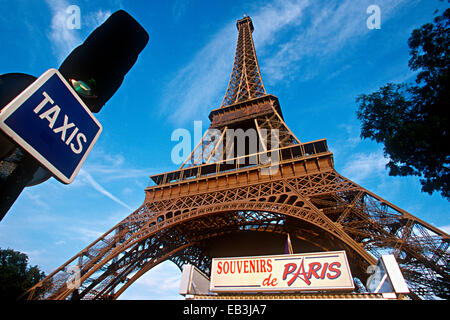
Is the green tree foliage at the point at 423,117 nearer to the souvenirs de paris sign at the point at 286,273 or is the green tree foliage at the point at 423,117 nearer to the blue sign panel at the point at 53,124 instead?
the souvenirs de paris sign at the point at 286,273

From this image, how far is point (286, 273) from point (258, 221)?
987 cm

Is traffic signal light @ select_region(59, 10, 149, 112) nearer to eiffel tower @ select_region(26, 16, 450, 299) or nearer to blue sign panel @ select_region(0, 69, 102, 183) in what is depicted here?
blue sign panel @ select_region(0, 69, 102, 183)

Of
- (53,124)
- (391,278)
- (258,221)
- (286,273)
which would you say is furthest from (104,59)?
(258,221)

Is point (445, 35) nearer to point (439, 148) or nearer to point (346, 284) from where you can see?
point (439, 148)

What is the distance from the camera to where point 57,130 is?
4.72 ft

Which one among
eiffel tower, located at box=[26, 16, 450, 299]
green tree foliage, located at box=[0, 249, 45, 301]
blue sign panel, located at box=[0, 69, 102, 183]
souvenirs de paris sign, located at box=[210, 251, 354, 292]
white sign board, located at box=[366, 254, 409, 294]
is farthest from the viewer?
green tree foliage, located at box=[0, 249, 45, 301]

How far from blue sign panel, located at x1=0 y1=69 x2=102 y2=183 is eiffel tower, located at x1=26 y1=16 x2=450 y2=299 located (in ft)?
39.2

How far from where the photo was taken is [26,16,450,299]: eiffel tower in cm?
1124

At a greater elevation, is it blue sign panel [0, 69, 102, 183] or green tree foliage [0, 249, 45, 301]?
green tree foliage [0, 249, 45, 301]

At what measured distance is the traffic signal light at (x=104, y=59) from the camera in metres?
1.67

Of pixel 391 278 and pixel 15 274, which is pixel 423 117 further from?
pixel 15 274

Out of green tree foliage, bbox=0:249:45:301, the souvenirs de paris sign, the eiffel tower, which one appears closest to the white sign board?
the souvenirs de paris sign

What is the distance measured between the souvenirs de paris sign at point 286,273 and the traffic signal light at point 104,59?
798cm

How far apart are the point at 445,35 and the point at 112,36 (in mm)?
11726
